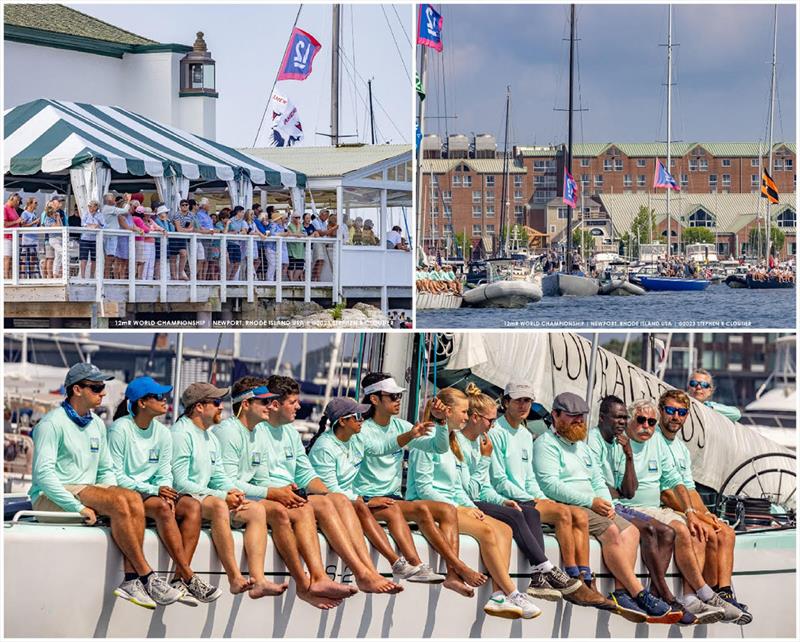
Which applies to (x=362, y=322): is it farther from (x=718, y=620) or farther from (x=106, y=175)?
(x=718, y=620)

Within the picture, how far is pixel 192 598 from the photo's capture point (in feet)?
33.9

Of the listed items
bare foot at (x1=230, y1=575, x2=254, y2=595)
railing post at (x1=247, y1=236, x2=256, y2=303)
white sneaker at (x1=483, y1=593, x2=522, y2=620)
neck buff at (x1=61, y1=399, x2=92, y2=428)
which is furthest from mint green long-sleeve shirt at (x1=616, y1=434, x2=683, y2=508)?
railing post at (x1=247, y1=236, x2=256, y2=303)

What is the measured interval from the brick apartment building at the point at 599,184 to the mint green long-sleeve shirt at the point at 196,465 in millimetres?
16435

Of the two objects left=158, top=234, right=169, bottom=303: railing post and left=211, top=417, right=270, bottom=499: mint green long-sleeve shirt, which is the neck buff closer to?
left=211, top=417, right=270, bottom=499: mint green long-sleeve shirt

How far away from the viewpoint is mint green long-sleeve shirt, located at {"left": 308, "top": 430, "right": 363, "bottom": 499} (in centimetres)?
1096

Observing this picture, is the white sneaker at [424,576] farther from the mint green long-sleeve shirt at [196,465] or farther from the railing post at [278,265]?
the railing post at [278,265]

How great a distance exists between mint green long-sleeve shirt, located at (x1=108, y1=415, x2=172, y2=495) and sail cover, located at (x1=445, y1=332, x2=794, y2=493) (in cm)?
346

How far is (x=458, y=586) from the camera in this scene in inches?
429

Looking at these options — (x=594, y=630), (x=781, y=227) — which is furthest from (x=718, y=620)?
(x=781, y=227)

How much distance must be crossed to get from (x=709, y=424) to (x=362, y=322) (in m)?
6.96

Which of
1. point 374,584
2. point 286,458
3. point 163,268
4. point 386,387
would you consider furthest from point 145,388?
point 163,268

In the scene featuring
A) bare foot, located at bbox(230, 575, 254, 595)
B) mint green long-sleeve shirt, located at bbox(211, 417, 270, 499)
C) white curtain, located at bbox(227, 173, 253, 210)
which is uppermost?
white curtain, located at bbox(227, 173, 253, 210)

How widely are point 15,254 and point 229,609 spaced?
7.35 metres

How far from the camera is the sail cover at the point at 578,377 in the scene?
13500 mm
